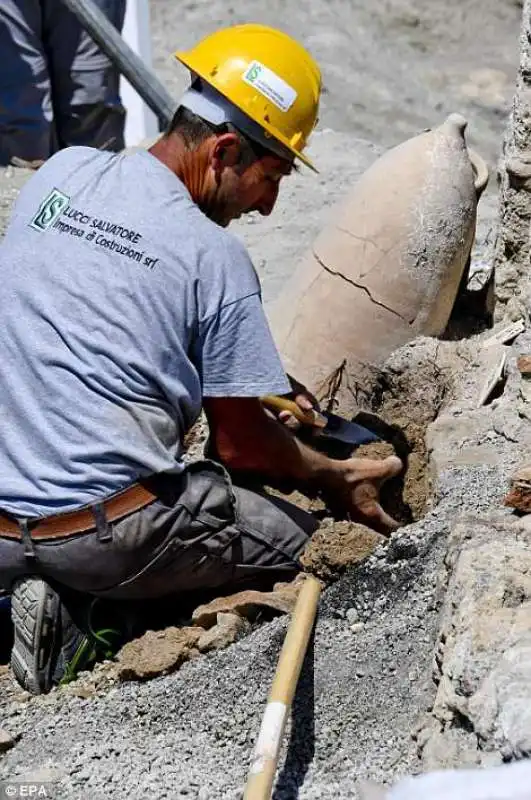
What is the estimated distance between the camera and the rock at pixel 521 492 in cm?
301

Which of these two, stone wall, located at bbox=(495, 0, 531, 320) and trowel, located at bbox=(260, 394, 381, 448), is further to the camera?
stone wall, located at bbox=(495, 0, 531, 320)

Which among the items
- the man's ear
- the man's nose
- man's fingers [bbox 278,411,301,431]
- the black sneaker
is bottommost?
the black sneaker

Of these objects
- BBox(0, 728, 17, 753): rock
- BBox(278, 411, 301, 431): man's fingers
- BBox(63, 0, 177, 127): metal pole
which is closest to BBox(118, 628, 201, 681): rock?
BBox(0, 728, 17, 753): rock

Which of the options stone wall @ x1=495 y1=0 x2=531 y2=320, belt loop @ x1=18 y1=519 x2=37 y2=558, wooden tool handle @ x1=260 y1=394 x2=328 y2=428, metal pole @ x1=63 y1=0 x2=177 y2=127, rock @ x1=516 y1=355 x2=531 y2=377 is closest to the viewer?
belt loop @ x1=18 y1=519 x2=37 y2=558

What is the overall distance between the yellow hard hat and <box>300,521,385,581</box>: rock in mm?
1084

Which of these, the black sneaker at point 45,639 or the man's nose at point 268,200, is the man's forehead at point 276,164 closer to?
the man's nose at point 268,200

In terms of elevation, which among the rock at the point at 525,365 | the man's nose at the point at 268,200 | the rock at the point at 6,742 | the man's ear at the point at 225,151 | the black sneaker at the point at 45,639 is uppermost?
the man's ear at the point at 225,151

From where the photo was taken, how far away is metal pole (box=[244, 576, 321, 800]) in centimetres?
243

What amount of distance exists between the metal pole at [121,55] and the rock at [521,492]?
4.04 m

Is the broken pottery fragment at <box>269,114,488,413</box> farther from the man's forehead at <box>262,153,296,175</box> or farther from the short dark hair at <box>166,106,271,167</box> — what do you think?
the short dark hair at <box>166,106,271,167</box>

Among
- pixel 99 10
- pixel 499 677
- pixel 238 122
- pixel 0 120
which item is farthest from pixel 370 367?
pixel 0 120

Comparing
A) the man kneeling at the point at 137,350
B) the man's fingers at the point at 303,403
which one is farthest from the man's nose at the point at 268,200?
the man's fingers at the point at 303,403

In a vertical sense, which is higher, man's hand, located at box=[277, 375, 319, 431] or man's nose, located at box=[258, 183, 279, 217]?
man's nose, located at box=[258, 183, 279, 217]

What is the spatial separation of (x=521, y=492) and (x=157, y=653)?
1.09 m
